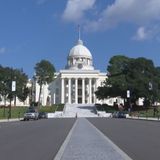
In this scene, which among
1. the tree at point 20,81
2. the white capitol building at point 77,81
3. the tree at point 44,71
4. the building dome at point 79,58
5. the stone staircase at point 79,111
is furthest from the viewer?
the building dome at point 79,58

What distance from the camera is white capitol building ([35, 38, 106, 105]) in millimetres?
172750

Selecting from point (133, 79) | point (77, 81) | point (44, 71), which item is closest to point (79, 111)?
point (133, 79)

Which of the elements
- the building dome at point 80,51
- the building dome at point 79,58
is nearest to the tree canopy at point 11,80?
the building dome at point 79,58

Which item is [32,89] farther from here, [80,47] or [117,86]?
[117,86]

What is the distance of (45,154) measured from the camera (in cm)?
1666

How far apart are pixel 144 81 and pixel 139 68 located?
520 cm

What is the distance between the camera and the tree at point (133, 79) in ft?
393

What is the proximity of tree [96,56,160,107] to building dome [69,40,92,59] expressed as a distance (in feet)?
174

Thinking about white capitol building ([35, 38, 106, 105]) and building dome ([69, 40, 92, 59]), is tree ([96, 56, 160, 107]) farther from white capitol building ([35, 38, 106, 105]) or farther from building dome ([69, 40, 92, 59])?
building dome ([69, 40, 92, 59])

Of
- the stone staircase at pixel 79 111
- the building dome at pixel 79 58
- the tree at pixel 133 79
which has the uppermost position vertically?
the building dome at pixel 79 58

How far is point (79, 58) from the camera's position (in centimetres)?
18400

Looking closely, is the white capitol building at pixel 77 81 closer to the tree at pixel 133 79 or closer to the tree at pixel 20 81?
the tree at pixel 20 81

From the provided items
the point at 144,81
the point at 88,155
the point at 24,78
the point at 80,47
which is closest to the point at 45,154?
the point at 88,155

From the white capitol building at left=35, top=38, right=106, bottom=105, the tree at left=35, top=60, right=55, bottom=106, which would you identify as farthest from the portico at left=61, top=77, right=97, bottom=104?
the tree at left=35, top=60, right=55, bottom=106
